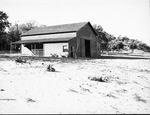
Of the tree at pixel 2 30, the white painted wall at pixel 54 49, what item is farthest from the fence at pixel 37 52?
the tree at pixel 2 30

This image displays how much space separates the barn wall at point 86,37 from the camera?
29.2m

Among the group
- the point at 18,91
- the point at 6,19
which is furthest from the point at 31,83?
the point at 6,19

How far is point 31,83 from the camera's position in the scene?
7.30 meters

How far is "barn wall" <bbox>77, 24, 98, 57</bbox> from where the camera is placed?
2918cm

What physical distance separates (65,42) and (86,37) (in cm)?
636

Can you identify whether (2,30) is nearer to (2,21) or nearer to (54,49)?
(2,21)

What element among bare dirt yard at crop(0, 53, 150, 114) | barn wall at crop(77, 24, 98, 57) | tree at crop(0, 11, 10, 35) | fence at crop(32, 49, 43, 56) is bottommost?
bare dirt yard at crop(0, 53, 150, 114)

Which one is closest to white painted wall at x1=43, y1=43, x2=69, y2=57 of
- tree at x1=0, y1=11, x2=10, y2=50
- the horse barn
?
the horse barn

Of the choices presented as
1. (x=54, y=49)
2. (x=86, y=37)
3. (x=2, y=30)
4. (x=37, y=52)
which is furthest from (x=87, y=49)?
(x=2, y=30)

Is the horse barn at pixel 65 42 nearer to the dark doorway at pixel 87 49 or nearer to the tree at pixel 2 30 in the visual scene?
the dark doorway at pixel 87 49

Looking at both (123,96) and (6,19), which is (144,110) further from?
(6,19)

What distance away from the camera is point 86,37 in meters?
31.2

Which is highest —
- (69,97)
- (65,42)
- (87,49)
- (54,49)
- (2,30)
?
(2,30)

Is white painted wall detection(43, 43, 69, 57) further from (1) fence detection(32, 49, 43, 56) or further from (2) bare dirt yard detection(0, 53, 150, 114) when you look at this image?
(2) bare dirt yard detection(0, 53, 150, 114)
